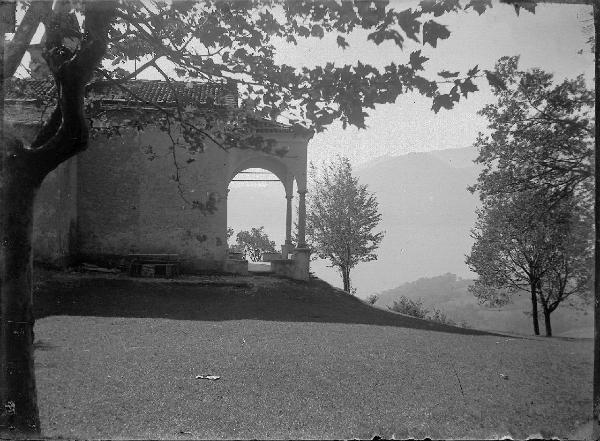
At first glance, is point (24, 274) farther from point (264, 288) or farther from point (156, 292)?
point (264, 288)

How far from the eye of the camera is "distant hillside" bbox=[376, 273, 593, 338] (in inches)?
1962

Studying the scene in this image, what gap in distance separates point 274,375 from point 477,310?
7180cm

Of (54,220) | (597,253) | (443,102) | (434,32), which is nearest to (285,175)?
Result: (54,220)

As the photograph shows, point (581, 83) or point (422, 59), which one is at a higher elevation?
point (581, 83)

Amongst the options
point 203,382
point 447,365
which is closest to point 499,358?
point 447,365

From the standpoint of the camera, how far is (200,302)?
1375cm

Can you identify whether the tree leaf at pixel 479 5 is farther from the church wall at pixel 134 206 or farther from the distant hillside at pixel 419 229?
the distant hillside at pixel 419 229

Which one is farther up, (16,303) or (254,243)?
(254,243)

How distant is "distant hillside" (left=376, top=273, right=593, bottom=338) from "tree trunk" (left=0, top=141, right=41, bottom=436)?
124 ft

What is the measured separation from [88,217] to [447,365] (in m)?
14.7

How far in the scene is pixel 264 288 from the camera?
647 inches

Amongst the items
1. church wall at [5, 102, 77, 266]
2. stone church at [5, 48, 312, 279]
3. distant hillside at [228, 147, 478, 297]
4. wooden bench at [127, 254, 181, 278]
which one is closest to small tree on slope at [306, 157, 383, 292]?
stone church at [5, 48, 312, 279]

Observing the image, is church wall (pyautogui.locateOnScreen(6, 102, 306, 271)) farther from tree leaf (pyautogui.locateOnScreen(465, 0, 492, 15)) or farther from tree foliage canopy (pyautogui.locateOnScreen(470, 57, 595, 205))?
tree leaf (pyautogui.locateOnScreen(465, 0, 492, 15))

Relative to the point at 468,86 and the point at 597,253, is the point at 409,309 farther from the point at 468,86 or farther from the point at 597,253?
the point at 468,86
